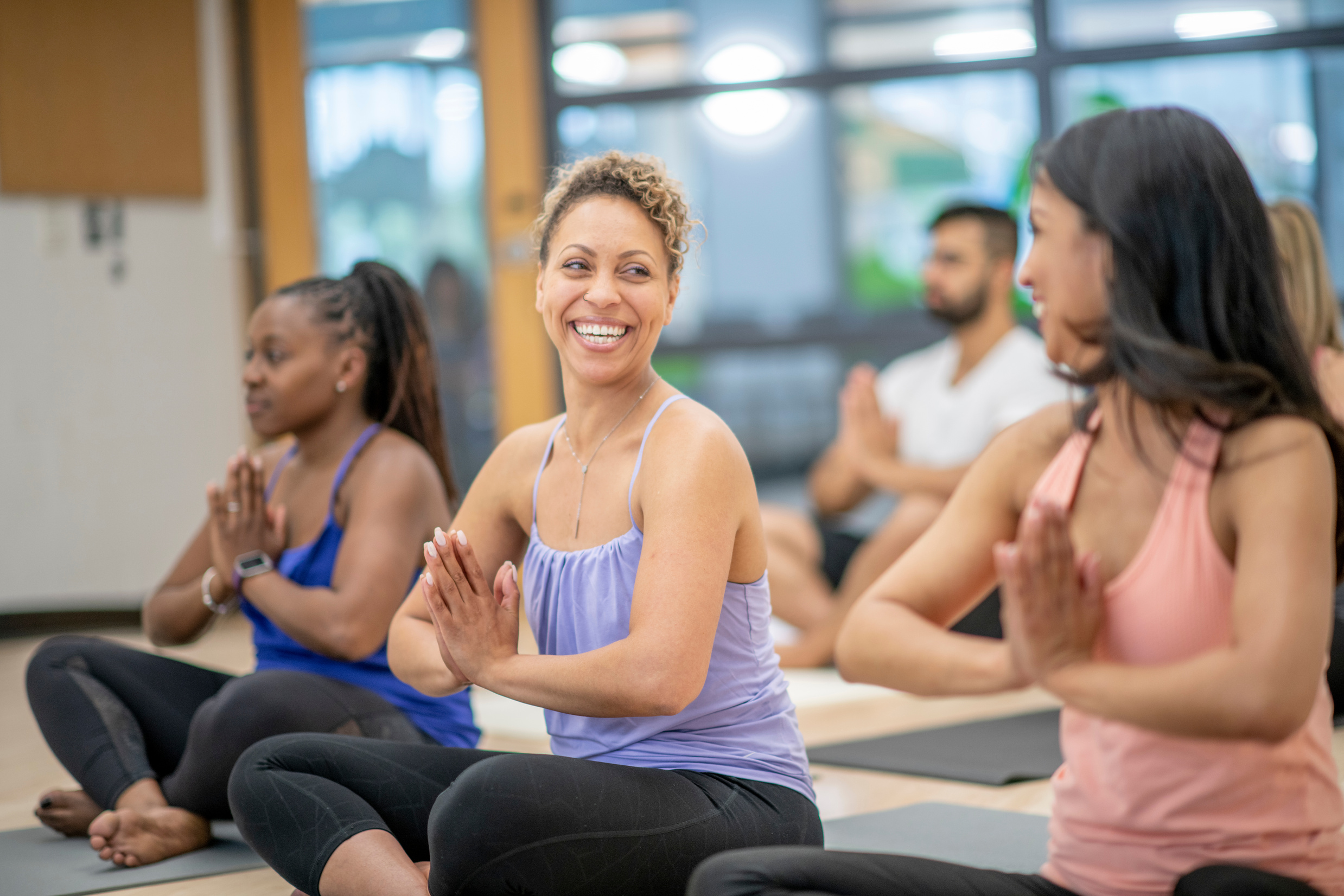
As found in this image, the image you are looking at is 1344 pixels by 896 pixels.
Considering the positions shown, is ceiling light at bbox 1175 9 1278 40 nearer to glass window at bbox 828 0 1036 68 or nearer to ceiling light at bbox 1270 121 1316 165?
ceiling light at bbox 1270 121 1316 165

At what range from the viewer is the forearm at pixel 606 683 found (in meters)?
1.38

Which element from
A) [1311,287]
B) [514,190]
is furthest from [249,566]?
[514,190]

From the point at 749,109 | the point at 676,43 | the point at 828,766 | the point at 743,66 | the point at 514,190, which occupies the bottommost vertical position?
the point at 828,766

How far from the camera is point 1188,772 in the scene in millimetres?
1078

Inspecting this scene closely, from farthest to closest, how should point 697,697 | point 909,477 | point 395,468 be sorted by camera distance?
point 909,477 < point 395,468 < point 697,697

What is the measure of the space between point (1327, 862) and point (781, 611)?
297 centimetres

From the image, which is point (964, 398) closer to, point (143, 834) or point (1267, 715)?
point (143, 834)

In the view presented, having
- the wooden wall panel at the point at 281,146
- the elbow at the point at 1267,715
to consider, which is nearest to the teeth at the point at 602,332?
the elbow at the point at 1267,715

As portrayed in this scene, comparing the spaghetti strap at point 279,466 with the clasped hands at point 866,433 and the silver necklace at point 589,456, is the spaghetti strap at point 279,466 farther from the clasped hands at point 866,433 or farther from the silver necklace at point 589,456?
the clasped hands at point 866,433

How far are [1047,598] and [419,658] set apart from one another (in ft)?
2.76

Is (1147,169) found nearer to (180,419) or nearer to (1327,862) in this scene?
(1327,862)

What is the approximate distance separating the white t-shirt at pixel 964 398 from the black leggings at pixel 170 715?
90.4 inches

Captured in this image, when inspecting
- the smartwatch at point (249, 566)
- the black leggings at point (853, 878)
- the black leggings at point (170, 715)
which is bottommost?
the black leggings at point (170, 715)

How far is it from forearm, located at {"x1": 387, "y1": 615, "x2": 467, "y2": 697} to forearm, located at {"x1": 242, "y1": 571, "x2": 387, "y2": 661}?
1.00ft
